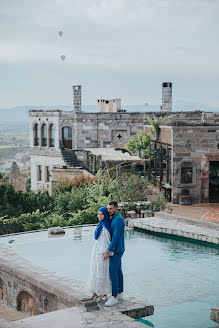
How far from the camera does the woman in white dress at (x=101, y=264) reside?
859 cm

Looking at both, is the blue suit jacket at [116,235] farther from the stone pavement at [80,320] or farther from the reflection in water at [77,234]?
the reflection in water at [77,234]

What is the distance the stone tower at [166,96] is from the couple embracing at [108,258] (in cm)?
3498

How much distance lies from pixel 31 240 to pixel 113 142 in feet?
83.1

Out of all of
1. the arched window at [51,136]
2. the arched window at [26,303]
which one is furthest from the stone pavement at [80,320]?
the arched window at [51,136]

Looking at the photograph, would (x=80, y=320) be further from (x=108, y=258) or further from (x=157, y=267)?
(x=157, y=267)

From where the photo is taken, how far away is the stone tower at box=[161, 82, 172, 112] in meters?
43.0

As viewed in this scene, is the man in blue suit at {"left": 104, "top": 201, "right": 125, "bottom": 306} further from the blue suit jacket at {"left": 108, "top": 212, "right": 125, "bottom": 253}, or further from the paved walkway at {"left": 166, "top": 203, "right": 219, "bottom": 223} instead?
the paved walkway at {"left": 166, "top": 203, "right": 219, "bottom": 223}

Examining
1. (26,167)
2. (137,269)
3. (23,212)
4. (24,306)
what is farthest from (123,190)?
(26,167)

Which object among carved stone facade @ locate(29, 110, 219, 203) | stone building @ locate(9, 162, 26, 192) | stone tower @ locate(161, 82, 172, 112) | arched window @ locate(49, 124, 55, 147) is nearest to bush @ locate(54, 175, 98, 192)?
carved stone facade @ locate(29, 110, 219, 203)

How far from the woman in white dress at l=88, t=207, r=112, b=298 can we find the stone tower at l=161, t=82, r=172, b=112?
34992mm

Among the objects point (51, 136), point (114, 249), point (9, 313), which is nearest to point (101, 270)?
point (114, 249)

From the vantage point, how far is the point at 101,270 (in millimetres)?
8594

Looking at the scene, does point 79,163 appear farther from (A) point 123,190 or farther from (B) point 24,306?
(B) point 24,306

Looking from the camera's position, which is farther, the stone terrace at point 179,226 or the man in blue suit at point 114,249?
the stone terrace at point 179,226
